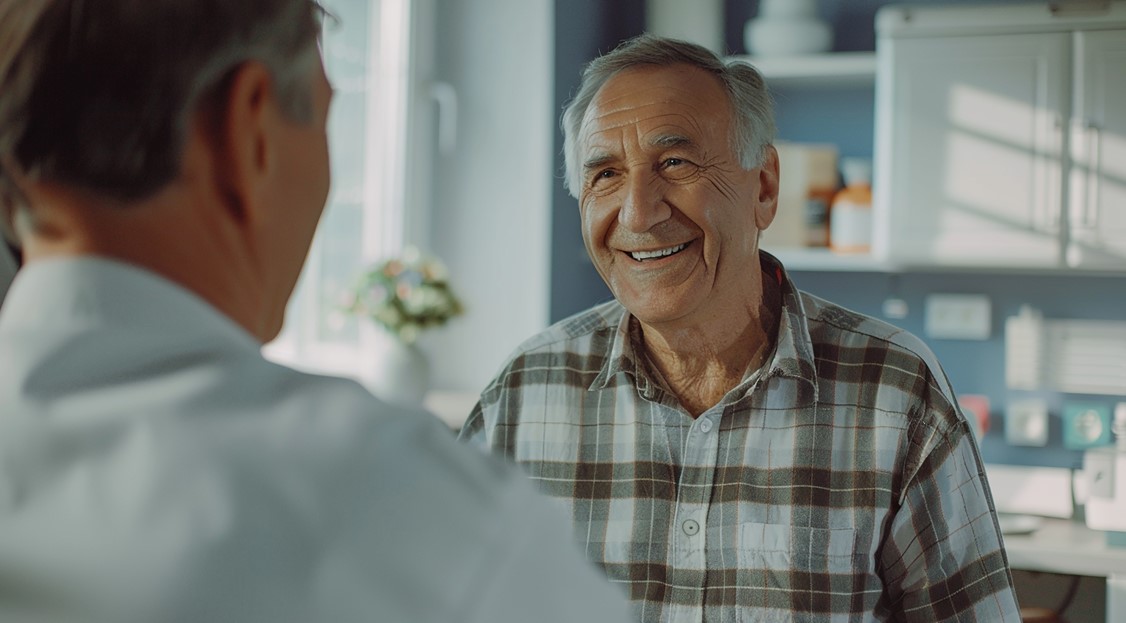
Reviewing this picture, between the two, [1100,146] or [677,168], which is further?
[1100,146]

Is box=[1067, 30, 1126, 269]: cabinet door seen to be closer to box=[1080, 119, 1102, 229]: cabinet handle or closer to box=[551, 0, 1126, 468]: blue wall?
box=[1080, 119, 1102, 229]: cabinet handle

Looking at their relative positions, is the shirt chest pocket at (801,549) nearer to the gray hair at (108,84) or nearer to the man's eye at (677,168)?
the man's eye at (677,168)

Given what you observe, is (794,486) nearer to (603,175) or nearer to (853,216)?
(603,175)

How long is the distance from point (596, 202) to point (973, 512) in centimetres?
64

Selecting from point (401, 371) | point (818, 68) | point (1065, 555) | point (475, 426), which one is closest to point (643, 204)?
point (475, 426)

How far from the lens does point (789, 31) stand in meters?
3.37

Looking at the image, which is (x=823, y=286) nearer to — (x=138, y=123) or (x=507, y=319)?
(x=507, y=319)

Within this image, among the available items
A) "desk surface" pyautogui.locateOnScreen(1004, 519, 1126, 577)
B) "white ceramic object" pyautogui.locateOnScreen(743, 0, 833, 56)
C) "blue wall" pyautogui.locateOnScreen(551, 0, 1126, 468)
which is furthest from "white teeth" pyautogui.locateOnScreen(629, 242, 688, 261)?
"white ceramic object" pyautogui.locateOnScreen(743, 0, 833, 56)

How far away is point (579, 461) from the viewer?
1501 mm

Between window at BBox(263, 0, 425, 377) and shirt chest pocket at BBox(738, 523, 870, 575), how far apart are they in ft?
7.79

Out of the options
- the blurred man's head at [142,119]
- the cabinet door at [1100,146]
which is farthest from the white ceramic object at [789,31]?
the blurred man's head at [142,119]

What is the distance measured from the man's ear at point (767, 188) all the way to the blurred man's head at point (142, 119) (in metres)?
1.11

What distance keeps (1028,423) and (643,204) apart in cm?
225

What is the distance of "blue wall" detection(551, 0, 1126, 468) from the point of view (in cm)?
332
